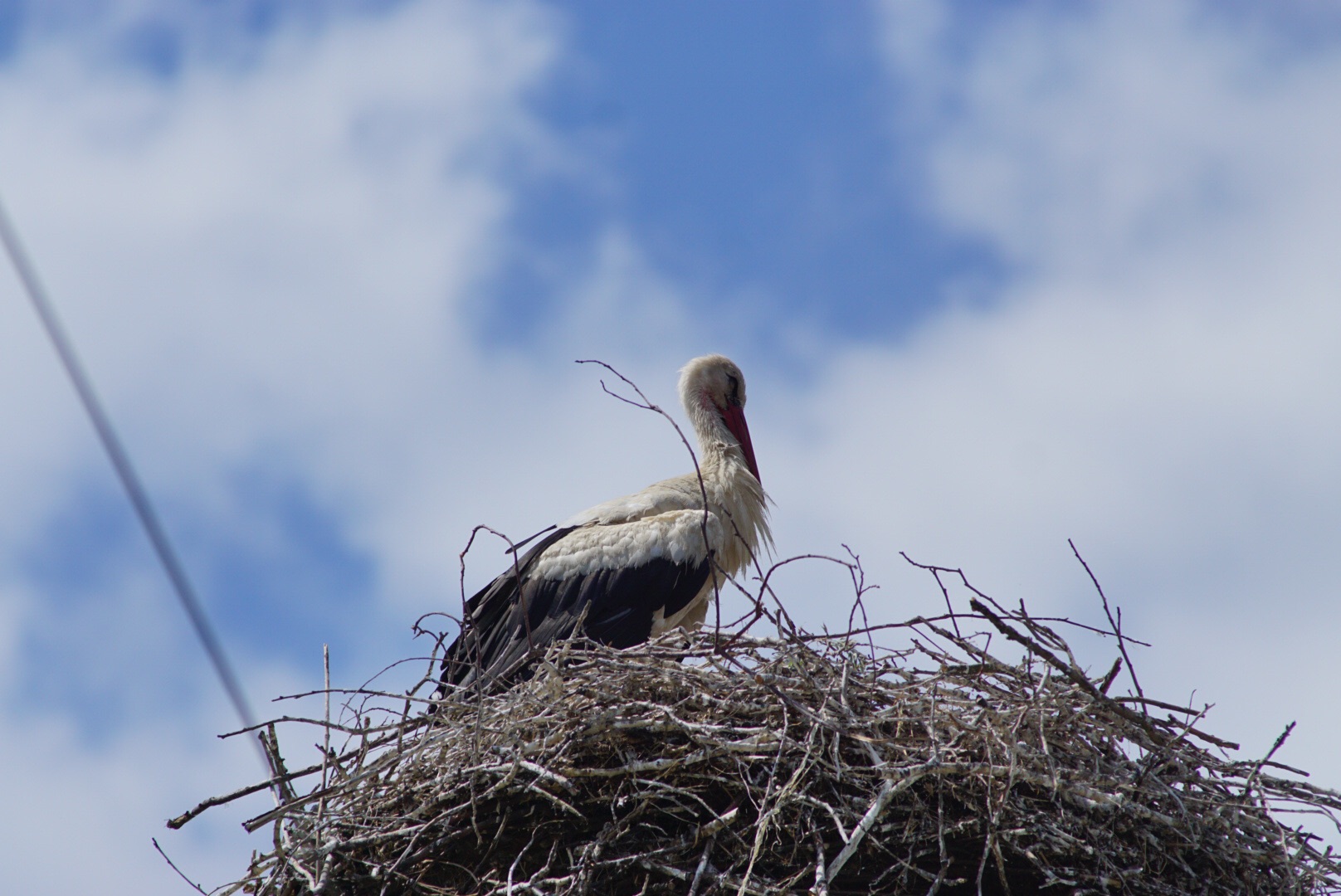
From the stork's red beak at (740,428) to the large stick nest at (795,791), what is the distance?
9.61 ft

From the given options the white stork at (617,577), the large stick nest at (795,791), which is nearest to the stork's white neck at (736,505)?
the white stork at (617,577)

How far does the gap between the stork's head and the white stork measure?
0.62 meters

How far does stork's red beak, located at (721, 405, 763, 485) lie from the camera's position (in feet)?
22.6

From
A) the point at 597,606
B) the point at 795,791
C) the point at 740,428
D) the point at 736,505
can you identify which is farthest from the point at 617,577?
the point at 795,791

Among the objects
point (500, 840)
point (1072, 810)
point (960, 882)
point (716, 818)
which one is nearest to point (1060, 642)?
point (1072, 810)

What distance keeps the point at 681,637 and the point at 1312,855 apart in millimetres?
1713

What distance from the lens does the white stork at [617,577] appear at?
18.5 feet

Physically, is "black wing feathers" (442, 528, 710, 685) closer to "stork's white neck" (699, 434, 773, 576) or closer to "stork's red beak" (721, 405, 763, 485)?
"stork's white neck" (699, 434, 773, 576)

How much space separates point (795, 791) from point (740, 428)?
3640 millimetres

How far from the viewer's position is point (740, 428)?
22.9 feet

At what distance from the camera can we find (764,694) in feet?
12.3

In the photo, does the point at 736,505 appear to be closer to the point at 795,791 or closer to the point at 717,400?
the point at 717,400

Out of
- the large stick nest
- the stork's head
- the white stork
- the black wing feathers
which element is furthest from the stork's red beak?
the large stick nest

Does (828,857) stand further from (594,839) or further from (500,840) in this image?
(500,840)
